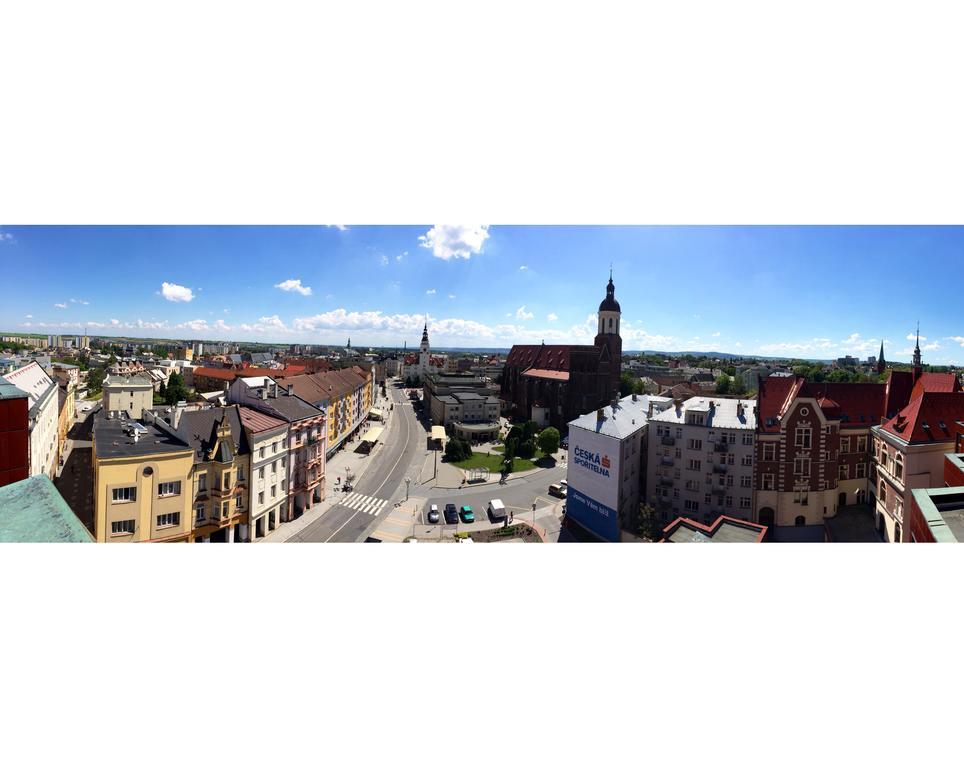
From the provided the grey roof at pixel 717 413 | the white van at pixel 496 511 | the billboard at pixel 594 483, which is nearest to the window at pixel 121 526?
the white van at pixel 496 511

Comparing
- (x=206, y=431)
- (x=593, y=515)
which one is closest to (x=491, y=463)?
(x=593, y=515)

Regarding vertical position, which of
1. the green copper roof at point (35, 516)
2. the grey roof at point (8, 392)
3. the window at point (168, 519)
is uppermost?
the grey roof at point (8, 392)

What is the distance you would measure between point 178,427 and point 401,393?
805 inches

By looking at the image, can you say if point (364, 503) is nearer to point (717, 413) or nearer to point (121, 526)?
point (121, 526)

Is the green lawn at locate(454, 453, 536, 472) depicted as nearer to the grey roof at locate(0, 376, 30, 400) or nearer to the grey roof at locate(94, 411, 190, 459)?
the grey roof at locate(94, 411, 190, 459)

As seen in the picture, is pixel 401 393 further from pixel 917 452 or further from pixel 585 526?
pixel 917 452

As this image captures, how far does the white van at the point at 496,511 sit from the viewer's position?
7.21m

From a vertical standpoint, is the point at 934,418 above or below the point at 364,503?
above

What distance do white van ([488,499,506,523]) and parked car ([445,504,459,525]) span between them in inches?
28.3

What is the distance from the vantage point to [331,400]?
11.6 meters

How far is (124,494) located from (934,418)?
10751 millimetres

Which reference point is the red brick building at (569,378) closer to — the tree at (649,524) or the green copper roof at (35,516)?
the tree at (649,524)

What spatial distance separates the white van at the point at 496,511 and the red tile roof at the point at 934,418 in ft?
20.9

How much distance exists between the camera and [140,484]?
4176mm
